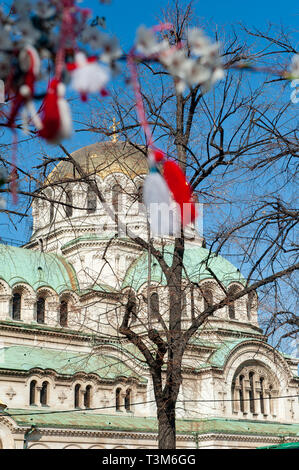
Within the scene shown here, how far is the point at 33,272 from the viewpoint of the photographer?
42.7 meters

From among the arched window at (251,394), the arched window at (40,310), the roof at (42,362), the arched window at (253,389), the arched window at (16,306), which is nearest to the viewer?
the roof at (42,362)

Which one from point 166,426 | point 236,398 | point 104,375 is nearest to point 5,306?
point 104,375

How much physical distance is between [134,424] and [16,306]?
1055 cm

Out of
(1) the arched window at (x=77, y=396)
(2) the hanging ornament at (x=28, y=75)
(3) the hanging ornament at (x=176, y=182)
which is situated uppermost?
(1) the arched window at (x=77, y=396)

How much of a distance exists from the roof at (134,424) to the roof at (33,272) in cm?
894

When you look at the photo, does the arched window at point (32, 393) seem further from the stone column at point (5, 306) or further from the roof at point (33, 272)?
the roof at point (33, 272)

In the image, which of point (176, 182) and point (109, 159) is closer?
point (176, 182)

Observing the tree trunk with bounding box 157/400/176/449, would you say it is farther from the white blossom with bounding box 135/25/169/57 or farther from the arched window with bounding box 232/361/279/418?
the arched window with bounding box 232/361/279/418

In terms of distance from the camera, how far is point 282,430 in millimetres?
41844

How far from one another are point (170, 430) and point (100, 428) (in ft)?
77.9

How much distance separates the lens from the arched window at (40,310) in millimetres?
41562

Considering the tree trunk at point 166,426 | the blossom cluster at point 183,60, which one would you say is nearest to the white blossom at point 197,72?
the blossom cluster at point 183,60

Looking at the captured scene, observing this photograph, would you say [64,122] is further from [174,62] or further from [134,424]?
[134,424]

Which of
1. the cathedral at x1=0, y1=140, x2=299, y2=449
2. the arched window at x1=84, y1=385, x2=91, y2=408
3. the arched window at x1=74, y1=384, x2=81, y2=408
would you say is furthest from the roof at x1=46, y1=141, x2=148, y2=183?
the arched window at x1=84, y1=385, x2=91, y2=408
